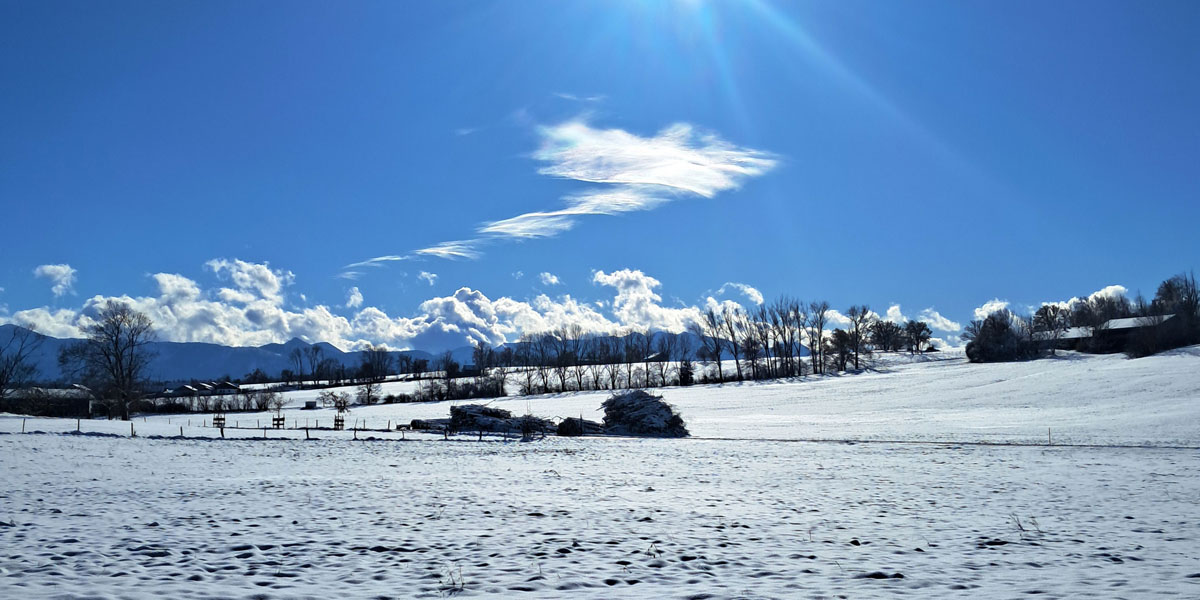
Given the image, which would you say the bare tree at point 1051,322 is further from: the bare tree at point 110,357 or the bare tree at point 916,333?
the bare tree at point 110,357

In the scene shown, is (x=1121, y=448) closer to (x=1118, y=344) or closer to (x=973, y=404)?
(x=973, y=404)

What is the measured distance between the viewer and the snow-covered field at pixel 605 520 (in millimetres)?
8352

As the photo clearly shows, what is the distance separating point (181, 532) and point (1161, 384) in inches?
2543

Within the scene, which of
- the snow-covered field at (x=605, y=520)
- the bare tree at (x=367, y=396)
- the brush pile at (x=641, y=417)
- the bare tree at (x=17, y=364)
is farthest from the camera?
the bare tree at (x=367, y=396)

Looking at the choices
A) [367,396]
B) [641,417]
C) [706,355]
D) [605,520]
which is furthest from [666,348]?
[605,520]

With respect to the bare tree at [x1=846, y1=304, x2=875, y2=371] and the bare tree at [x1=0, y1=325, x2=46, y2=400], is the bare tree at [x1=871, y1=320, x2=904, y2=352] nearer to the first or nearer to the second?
the bare tree at [x1=846, y1=304, x2=875, y2=371]

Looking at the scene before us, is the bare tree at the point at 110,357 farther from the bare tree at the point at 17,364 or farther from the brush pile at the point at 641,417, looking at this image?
the brush pile at the point at 641,417

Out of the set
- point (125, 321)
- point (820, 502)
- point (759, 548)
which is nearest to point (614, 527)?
point (759, 548)

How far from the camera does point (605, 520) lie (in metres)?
12.8

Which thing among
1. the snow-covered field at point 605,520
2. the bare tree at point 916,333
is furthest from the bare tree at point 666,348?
the snow-covered field at point 605,520

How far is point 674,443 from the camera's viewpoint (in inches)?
1345

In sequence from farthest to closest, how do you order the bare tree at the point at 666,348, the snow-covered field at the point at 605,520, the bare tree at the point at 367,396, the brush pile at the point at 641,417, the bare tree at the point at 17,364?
the bare tree at the point at 666,348, the bare tree at the point at 367,396, the bare tree at the point at 17,364, the brush pile at the point at 641,417, the snow-covered field at the point at 605,520

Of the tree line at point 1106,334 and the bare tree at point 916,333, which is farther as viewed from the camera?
the bare tree at point 916,333

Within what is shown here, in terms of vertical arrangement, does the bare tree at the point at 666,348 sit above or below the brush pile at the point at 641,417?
above
